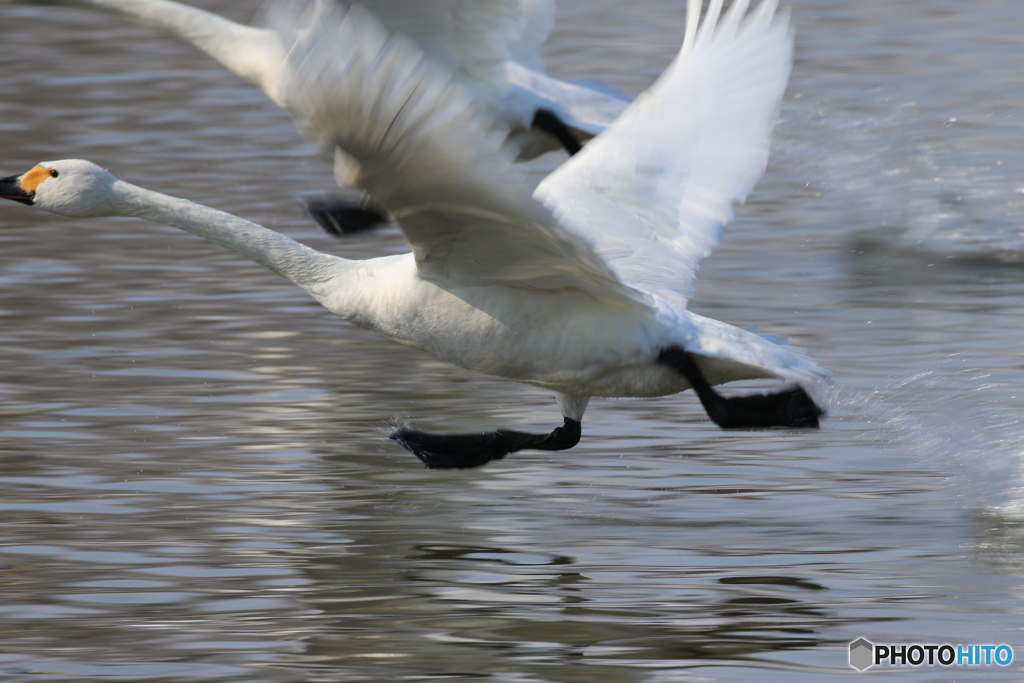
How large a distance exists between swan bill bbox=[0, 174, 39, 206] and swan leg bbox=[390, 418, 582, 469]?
65.5 inches

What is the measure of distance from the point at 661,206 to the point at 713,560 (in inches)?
62.0

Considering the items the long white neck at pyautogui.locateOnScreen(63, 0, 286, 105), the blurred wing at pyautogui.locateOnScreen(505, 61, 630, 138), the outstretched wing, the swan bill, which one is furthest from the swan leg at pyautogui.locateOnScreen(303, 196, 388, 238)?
the outstretched wing

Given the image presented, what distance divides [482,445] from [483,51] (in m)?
2.74

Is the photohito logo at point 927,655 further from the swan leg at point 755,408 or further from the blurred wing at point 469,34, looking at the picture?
the blurred wing at point 469,34

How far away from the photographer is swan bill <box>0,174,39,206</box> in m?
6.36

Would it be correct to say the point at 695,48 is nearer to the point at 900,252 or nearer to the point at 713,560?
the point at 713,560

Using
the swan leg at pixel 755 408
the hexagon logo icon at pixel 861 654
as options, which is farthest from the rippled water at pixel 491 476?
the swan leg at pixel 755 408

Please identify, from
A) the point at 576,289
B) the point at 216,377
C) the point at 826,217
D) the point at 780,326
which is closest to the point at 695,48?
the point at 576,289

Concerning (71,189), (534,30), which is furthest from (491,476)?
(534,30)

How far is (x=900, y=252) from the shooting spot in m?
9.89

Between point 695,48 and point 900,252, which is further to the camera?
point 900,252

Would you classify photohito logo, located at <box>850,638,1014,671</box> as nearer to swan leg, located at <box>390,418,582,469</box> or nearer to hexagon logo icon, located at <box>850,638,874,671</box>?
hexagon logo icon, located at <box>850,638,874,671</box>

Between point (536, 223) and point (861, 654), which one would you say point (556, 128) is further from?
point (861, 654)

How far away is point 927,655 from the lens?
4.82 meters
